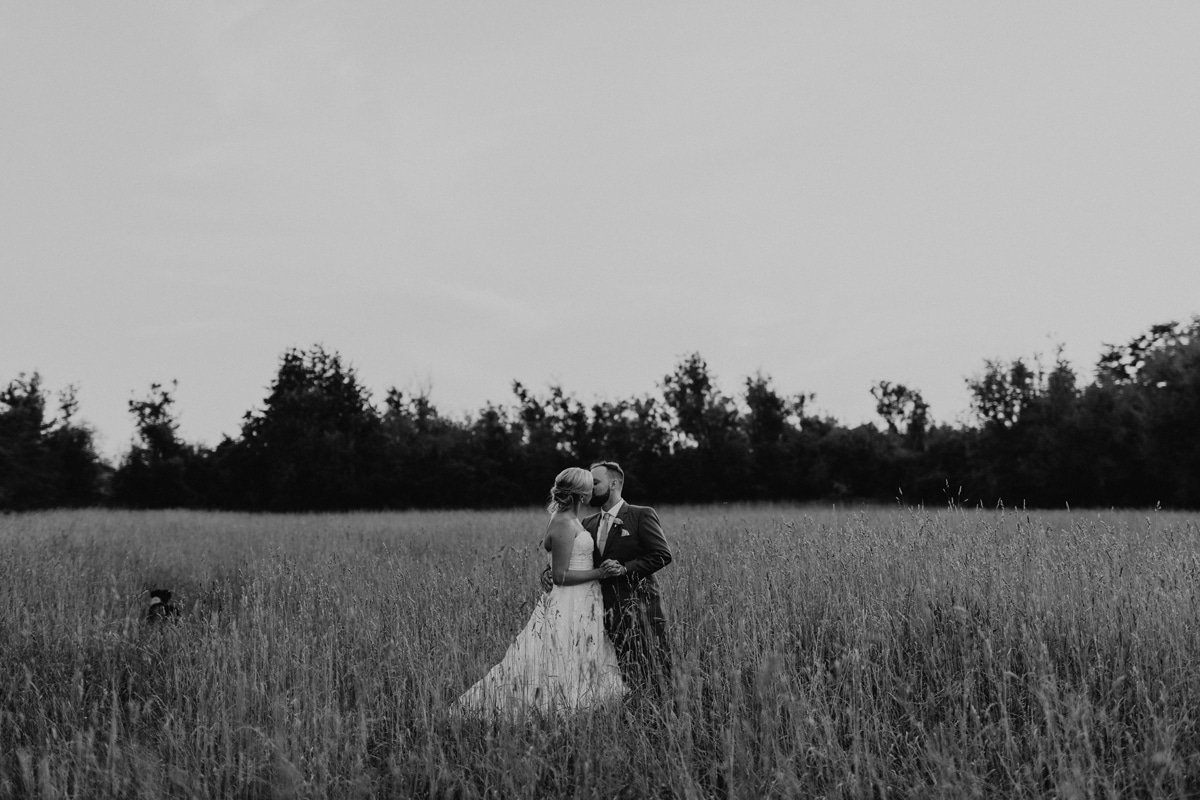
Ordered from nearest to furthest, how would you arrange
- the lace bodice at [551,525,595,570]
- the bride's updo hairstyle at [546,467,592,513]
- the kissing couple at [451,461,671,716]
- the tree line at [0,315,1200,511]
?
the kissing couple at [451,461,671,716] < the bride's updo hairstyle at [546,467,592,513] < the lace bodice at [551,525,595,570] < the tree line at [0,315,1200,511]

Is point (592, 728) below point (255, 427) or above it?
below

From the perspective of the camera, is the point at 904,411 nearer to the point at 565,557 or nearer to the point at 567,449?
the point at 567,449

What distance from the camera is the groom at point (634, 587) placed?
4.95 metres

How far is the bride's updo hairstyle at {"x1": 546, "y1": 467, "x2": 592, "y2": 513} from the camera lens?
16.4 ft

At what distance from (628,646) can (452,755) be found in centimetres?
148

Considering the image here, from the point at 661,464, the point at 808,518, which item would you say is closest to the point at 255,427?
the point at 661,464

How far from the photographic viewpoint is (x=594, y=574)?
5.01 m

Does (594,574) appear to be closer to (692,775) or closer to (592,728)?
(592,728)

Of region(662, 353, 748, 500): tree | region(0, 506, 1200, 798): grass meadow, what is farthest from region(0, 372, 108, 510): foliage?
region(0, 506, 1200, 798): grass meadow

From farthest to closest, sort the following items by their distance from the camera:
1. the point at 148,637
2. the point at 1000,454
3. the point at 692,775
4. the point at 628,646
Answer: the point at 1000,454
the point at 148,637
the point at 628,646
the point at 692,775

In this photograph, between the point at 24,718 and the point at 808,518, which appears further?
the point at 808,518

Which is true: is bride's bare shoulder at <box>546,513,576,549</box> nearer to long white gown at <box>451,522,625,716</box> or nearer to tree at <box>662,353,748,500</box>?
long white gown at <box>451,522,625,716</box>

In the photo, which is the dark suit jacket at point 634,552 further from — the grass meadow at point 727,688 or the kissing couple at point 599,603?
the grass meadow at point 727,688

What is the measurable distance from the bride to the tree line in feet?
90.1
